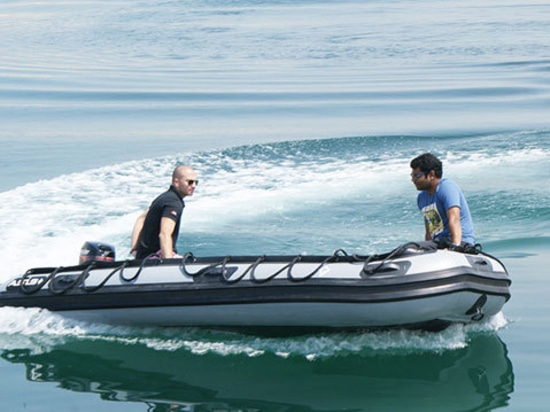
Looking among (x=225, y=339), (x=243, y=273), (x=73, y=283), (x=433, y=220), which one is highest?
(x=433, y=220)

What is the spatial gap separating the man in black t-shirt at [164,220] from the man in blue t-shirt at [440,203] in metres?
1.67

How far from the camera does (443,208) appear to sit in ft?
26.0

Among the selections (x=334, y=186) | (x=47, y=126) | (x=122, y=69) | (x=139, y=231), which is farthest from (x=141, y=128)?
(x=139, y=231)

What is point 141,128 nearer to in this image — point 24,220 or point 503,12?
point 24,220

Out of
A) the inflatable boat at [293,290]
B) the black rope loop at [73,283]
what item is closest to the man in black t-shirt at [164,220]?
the inflatable boat at [293,290]

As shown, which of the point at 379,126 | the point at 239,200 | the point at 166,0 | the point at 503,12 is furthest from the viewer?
the point at 166,0

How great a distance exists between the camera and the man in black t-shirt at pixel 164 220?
323 inches

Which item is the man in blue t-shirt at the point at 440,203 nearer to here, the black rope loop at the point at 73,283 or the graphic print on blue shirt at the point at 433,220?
the graphic print on blue shirt at the point at 433,220

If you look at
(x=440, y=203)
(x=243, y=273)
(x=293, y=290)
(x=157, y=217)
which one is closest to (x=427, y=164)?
(x=440, y=203)

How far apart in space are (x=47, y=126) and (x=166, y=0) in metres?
24.2

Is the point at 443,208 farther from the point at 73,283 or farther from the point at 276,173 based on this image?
the point at 276,173

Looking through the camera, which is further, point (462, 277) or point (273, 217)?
point (273, 217)

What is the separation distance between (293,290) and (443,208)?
1.25 metres

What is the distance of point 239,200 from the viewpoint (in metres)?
13.4
